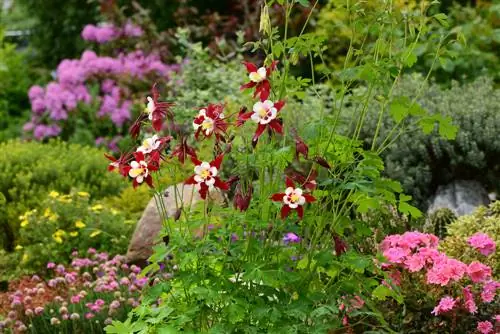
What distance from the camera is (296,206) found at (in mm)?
3328

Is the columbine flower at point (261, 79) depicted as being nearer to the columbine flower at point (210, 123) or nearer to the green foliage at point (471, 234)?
the columbine flower at point (210, 123)

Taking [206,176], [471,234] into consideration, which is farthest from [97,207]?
[206,176]

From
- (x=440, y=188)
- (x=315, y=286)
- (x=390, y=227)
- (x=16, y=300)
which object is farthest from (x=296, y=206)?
(x=440, y=188)

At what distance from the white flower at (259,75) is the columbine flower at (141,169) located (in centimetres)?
47

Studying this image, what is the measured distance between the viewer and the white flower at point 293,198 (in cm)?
331

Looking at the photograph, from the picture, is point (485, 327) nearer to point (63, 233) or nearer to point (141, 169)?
point (141, 169)

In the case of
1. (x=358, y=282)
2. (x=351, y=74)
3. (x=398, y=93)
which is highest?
(x=351, y=74)

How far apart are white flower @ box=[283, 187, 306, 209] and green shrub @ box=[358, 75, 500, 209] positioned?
10.7ft

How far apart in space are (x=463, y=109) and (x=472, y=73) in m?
2.38

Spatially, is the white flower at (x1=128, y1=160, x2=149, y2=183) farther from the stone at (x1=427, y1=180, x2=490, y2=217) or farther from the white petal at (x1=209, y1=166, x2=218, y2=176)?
the stone at (x1=427, y1=180, x2=490, y2=217)

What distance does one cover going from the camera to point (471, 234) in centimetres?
486

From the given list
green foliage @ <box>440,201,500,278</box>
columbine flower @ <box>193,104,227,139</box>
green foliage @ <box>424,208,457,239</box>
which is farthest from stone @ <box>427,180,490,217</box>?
columbine flower @ <box>193,104,227,139</box>

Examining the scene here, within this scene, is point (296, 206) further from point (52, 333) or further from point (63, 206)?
point (63, 206)

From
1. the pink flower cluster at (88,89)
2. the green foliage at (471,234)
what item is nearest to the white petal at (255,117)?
the green foliage at (471,234)
